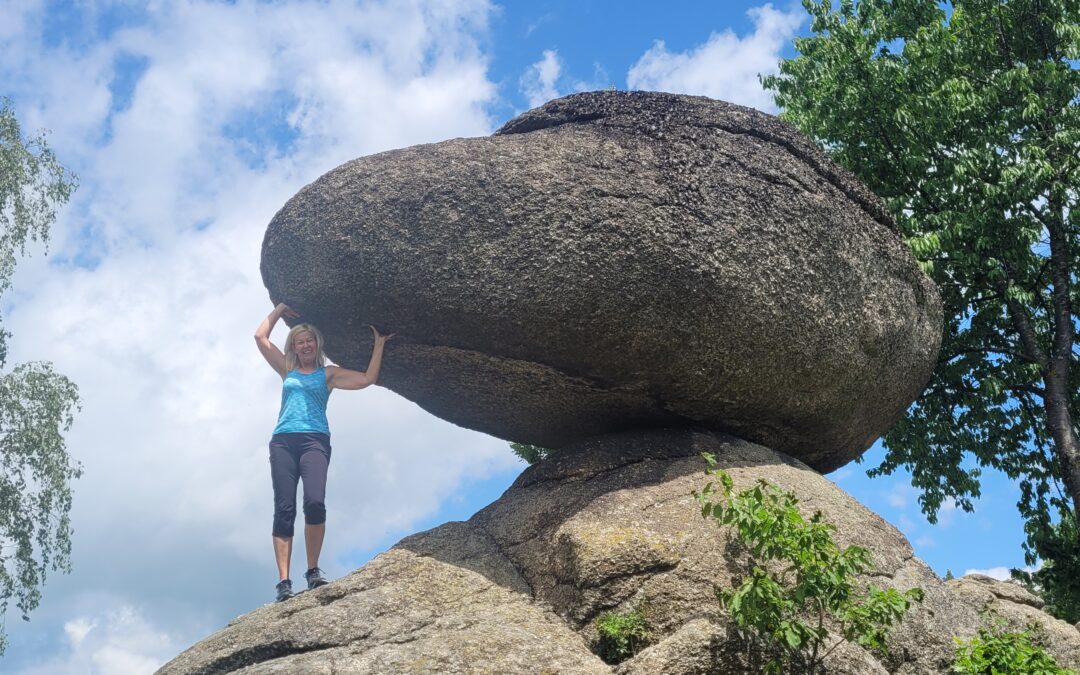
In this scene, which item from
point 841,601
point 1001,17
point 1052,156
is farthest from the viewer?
point 1001,17

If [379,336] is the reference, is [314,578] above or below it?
below

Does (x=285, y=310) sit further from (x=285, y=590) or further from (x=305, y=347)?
(x=285, y=590)

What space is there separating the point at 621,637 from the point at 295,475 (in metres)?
3.36

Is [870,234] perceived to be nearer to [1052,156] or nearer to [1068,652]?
[1068,652]

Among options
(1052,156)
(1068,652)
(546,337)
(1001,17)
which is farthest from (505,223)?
(1001,17)

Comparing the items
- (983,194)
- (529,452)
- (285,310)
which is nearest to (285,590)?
(285,310)

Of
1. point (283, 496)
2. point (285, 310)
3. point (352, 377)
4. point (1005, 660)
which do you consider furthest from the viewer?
point (285, 310)

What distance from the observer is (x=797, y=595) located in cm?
725

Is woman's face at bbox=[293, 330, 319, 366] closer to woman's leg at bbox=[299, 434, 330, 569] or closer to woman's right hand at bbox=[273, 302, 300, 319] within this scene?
woman's right hand at bbox=[273, 302, 300, 319]

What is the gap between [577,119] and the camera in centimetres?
989

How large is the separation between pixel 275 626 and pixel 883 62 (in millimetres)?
13113

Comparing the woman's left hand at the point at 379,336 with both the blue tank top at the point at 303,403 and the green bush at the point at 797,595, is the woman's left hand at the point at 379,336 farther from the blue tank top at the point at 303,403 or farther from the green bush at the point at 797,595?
the green bush at the point at 797,595

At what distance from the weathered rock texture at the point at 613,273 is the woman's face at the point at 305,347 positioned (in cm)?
24

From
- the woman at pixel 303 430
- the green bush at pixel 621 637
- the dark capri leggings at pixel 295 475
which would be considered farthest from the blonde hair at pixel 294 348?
the green bush at pixel 621 637
